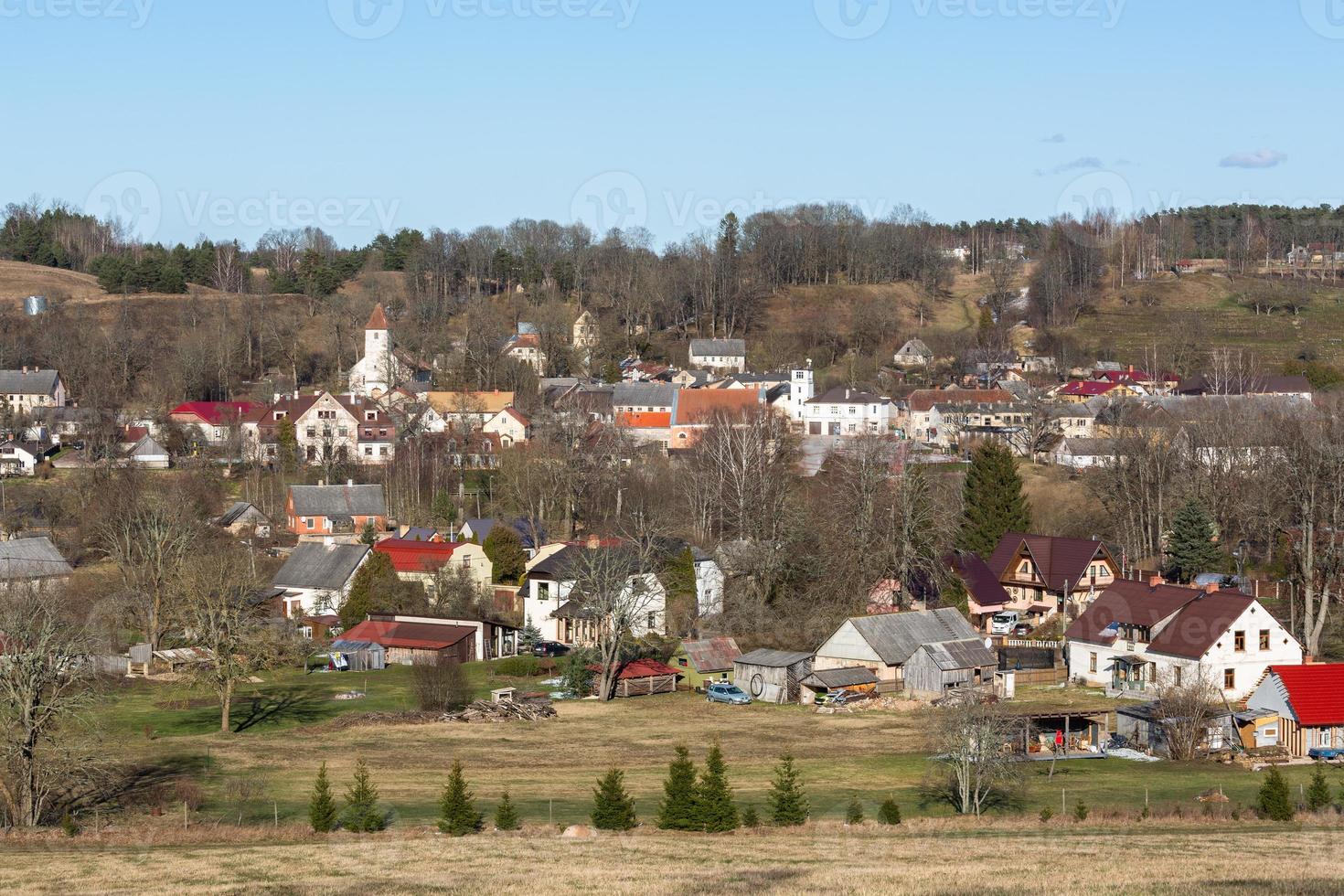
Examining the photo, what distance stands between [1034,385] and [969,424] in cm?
1365

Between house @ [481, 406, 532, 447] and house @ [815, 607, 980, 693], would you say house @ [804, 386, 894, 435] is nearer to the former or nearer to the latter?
house @ [481, 406, 532, 447]

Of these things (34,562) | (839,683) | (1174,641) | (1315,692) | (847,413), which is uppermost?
(847,413)

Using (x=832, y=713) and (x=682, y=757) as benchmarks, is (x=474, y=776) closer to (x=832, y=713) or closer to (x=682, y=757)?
(x=682, y=757)

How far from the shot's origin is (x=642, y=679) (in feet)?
154

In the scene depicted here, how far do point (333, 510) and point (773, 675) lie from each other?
31.7m

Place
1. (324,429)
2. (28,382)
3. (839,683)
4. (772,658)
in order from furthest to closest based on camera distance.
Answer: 1. (28,382)
2. (324,429)
3. (772,658)
4. (839,683)

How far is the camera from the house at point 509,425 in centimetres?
8969

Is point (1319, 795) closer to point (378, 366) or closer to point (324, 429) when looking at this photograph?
point (324, 429)

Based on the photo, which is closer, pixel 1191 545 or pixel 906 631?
pixel 906 631

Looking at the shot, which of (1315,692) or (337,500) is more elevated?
(337,500)

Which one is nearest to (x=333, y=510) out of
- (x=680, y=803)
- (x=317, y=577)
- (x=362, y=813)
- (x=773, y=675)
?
(x=317, y=577)

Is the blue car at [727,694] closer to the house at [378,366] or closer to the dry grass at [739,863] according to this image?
the dry grass at [739,863]

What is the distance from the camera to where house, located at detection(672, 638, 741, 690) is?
4909cm

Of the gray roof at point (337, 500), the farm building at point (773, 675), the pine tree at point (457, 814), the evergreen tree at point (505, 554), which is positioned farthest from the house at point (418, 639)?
the pine tree at point (457, 814)
